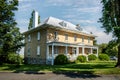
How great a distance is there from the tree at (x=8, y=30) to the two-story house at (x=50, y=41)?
6606 mm

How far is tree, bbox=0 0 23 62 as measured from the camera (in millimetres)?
30438

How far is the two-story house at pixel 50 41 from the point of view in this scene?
3734 cm

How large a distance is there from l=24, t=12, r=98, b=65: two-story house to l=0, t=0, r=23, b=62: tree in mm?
6606

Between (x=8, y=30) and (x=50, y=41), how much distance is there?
9.26 meters

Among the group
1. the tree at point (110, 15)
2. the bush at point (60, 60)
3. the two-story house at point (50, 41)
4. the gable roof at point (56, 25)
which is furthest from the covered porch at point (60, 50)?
the tree at point (110, 15)

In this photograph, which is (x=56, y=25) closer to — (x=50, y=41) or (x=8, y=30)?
(x=50, y=41)

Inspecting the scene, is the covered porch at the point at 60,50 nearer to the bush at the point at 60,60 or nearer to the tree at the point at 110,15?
the bush at the point at 60,60

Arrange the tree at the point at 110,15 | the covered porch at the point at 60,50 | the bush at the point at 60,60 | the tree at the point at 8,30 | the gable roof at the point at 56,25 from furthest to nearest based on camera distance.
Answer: the gable roof at the point at 56,25 < the covered porch at the point at 60,50 < the bush at the point at 60,60 < the tree at the point at 8,30 < the tree at the point at 110,15

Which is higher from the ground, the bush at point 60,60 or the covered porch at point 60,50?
the covered porch at point 60,50

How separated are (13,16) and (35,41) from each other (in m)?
11.0

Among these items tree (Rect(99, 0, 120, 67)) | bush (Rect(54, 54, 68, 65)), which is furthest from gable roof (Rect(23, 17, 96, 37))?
tree (Rect(99, 0, 120, 67))

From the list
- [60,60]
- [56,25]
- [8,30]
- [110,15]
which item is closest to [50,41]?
[56,25]

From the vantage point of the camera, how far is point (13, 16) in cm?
3216

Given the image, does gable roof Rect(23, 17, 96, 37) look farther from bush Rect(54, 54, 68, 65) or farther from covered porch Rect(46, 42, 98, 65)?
bush Rect(54, 54, 68, 65)
